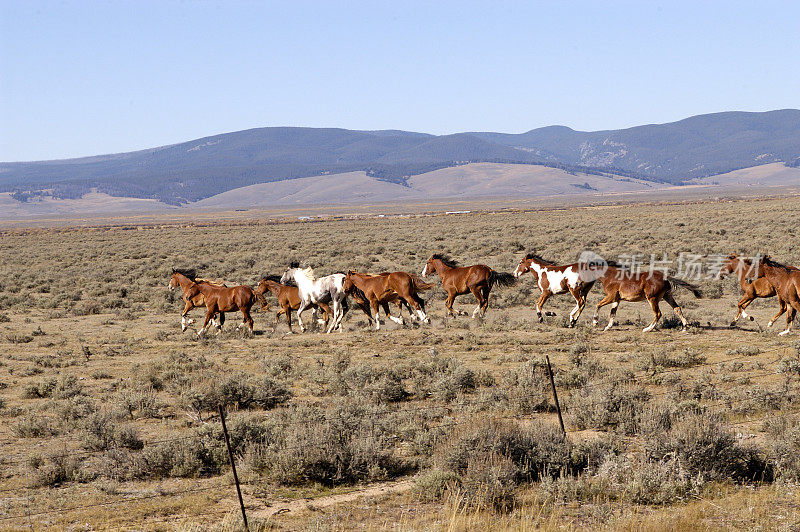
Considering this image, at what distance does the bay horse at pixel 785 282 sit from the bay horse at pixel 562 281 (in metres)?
3.61

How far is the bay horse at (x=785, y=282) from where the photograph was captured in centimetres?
1475

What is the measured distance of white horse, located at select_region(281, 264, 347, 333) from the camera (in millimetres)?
17562

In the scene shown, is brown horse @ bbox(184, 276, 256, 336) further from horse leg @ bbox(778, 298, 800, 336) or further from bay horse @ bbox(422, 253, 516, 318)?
horse leg @ bbox(778, 298, 800, 336)

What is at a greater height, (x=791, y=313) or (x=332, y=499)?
(x=791, y=313)

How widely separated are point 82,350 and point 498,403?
10556 mm

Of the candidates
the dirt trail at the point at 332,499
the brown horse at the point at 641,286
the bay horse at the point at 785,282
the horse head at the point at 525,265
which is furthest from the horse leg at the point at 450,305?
the dirt trail at the point at 332,499

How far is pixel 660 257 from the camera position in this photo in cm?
3225

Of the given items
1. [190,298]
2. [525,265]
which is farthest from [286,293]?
[525,265]

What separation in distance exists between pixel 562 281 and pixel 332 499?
1141 cm

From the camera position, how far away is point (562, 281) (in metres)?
Result: 17.6

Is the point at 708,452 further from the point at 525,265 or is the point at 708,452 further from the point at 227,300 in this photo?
the point at 227,300

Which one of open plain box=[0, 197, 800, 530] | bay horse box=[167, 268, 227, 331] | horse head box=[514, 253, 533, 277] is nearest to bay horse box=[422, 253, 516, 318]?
horse head box=[514, 253, 533, 277]

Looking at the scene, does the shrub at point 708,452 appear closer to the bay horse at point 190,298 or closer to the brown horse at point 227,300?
the brown horse at point 227,300

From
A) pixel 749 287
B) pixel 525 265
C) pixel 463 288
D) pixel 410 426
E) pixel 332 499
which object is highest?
pixel 525 265
